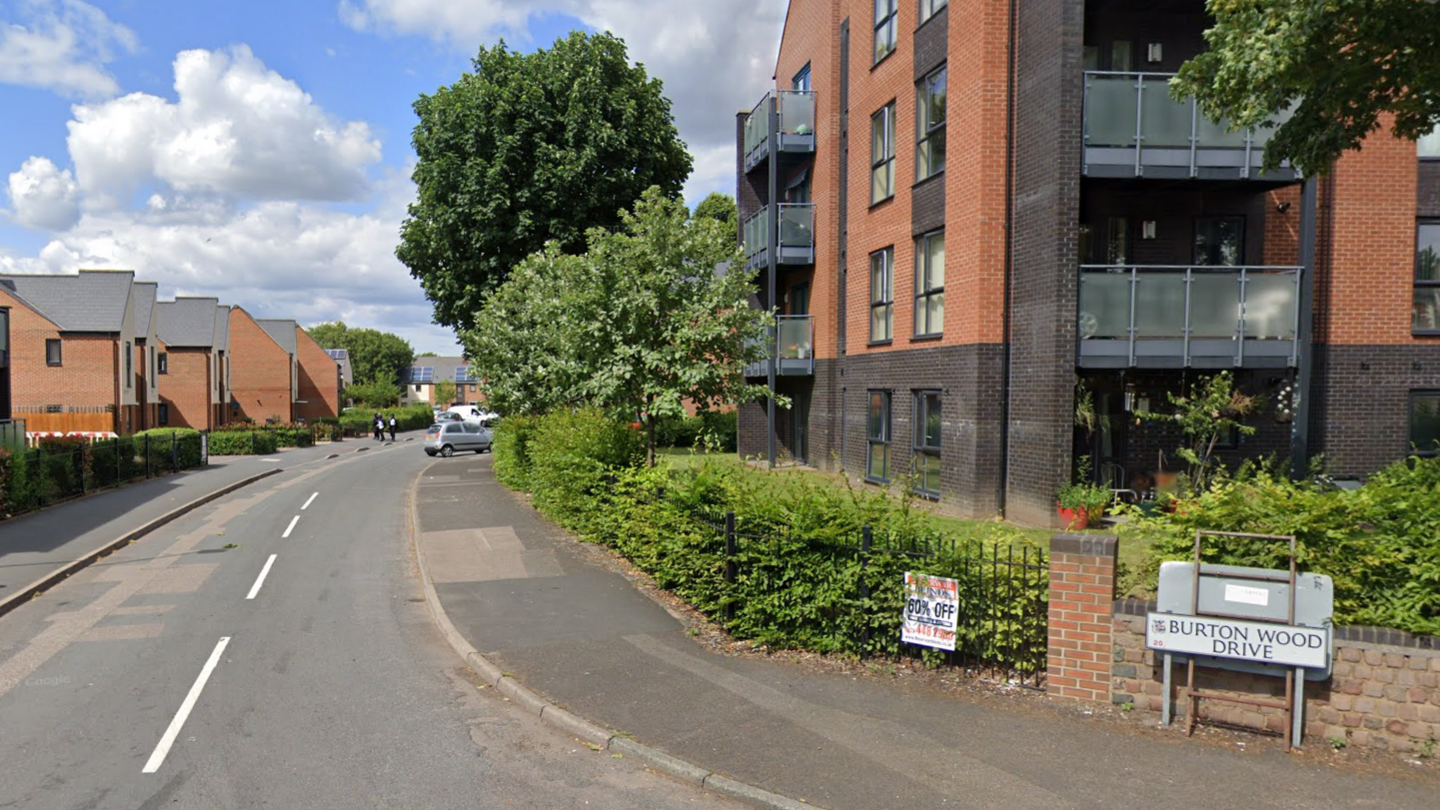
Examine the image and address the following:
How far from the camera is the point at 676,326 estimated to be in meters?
14.6

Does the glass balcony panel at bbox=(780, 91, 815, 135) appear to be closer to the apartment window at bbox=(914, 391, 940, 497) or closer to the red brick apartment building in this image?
the red brick apartment building

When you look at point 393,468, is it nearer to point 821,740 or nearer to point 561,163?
point 561,163

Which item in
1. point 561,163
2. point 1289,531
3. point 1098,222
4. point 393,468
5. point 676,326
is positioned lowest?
point 393,468

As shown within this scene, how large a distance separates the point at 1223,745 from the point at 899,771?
2.41 m

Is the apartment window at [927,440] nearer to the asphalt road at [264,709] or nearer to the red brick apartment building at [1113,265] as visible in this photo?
the red brick apartment building at [1113,265]

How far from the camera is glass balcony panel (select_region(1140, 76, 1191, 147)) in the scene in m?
14.5

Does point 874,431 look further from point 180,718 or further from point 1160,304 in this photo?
point 180,718

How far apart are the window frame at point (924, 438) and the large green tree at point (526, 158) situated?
1572cm

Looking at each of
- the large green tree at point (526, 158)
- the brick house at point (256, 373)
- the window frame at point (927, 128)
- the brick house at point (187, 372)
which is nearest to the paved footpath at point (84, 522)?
the large green tree at point (526, 158)

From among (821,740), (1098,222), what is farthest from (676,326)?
(821,740)

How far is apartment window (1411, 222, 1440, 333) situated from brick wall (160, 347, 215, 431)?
2434 inches

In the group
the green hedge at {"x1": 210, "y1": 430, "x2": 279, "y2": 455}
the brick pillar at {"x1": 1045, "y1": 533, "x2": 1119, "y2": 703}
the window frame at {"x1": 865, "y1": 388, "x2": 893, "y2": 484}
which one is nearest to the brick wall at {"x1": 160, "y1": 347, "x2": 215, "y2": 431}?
the green hedge at {"x1": 210, "y1": 430, "x2": 279, "y2": 455}

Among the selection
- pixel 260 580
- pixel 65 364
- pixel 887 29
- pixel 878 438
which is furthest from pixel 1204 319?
pixel 65 364

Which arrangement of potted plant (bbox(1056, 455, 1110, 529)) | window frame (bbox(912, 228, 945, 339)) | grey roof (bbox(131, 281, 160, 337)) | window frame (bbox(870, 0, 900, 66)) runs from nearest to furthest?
1. potted plant (bbox(1056, 455, 1110, 529))
2. window frame (bbox(912, 228, 945, 339))
3. window frame (bbox(870, 0, 900, 66))
4. grey roof (bbox(131, 281, 160, 337))
